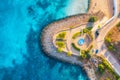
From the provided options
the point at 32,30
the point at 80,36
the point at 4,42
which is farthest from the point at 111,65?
the point at 4,42

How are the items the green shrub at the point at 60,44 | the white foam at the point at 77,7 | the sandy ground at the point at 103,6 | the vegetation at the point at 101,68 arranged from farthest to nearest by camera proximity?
the white foam at the point at 77,7 < the sandy ground at the point at 103,6 < the green shrub at the point at 60,44 < the vegetation at the point at 101,68

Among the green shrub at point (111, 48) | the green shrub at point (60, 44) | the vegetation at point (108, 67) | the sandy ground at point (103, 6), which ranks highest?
the sandy ground at point (103, 6)

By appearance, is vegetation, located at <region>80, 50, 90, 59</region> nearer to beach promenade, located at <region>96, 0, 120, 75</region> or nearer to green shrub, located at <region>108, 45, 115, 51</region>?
beach promenade, located at <region>96, 0, 120, 75</region>

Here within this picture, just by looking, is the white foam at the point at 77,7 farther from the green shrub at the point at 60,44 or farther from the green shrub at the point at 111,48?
the green shrub at the point at 111,48

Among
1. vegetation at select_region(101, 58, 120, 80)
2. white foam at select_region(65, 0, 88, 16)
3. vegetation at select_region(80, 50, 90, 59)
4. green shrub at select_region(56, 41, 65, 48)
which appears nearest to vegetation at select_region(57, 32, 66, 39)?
green shrub at select_region(56, 41, 65, 48)

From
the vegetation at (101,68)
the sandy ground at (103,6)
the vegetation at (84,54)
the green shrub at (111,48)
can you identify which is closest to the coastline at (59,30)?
the sandy ground at (103,6)

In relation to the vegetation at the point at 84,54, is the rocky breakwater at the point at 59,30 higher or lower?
higher
